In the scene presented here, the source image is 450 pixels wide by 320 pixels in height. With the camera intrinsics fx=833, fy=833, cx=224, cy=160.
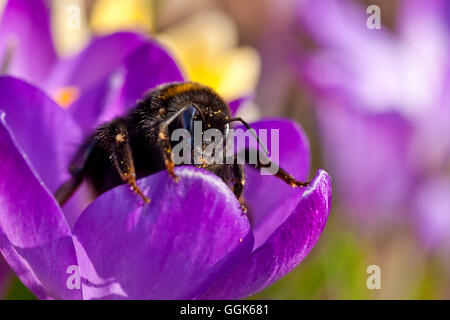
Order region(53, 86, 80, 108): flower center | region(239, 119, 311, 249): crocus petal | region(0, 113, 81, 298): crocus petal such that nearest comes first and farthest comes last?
1. region(0, 113, 81, 298): crocus petal
2. region(239, 119, 311, 249): crocus petal
3. region(53, 86, 80, 108): flower center

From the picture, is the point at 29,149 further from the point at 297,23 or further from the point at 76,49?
the point at 297,23

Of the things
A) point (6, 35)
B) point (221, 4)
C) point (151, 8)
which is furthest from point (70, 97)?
point (221, 4)

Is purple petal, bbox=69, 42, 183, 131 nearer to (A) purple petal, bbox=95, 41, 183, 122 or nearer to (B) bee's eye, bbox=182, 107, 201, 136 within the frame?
(A) purple petal, bbox=95, 41, 183, 122

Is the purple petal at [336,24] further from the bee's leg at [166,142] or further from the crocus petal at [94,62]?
the bee's leg at [166,142]

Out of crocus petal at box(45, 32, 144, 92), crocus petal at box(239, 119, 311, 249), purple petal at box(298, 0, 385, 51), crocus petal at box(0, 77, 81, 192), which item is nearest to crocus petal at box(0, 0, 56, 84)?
crocus petal at box(45, 32, 144, 92)

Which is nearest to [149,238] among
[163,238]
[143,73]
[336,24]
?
[163,238]

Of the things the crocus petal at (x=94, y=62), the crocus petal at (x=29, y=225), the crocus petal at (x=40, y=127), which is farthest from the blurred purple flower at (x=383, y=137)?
the crocus petal at (x=29, y=225)

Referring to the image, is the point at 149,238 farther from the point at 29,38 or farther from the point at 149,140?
the point at 29,38
